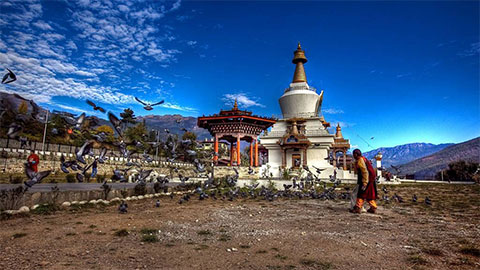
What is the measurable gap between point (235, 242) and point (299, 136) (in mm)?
29300

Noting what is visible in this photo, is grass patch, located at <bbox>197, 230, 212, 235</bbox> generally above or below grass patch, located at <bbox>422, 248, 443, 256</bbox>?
below

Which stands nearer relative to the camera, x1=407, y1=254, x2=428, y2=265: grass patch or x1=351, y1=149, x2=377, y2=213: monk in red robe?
x1=407, y1=254, x2=428, y2=265: grass patch

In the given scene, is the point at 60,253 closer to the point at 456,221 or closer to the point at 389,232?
the point at 389,232

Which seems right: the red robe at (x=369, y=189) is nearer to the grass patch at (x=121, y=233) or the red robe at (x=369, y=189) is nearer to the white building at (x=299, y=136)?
the grass patch at (x=121, y=233)

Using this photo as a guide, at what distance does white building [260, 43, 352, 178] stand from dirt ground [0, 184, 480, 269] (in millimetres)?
25024

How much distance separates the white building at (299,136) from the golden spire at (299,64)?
0.16 m

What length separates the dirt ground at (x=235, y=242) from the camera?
13.4 feet

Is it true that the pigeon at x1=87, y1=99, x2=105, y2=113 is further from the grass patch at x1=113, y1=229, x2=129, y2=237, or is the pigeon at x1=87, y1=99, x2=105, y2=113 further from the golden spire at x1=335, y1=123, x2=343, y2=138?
the golden spire at x1=335, y1=123, x2=343, y2=138

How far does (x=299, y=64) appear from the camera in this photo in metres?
42.3

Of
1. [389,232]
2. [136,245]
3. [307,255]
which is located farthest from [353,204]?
[136,245]

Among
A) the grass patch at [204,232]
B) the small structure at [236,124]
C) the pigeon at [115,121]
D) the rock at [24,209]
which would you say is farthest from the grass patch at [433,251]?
the small structure at [236,124]

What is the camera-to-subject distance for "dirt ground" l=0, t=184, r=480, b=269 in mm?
4070

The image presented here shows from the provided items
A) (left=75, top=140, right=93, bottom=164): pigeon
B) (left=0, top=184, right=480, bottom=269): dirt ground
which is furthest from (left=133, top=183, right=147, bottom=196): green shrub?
(left=75, top=140, right=93, bottom=164): pigeon

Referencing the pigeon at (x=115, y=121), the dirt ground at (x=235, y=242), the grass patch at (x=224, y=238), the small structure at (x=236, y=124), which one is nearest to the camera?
the dirt ground at (x=235, y=242)
